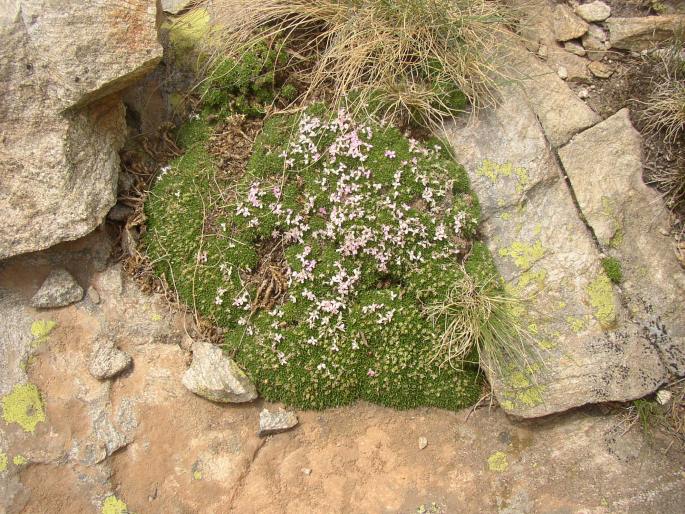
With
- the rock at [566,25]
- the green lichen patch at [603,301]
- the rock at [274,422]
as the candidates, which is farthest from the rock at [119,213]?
the rock at [566,25]

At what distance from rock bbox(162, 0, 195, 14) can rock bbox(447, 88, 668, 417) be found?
347 cm

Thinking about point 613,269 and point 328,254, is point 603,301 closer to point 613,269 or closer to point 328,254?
point 613,269

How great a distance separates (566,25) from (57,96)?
17.9 ft

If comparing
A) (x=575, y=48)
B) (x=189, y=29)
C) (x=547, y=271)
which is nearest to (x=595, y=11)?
(x=575, y=48)

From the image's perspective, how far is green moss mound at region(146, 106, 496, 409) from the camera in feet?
17.7

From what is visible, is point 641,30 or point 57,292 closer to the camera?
point 57,292

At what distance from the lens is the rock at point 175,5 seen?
258 inches

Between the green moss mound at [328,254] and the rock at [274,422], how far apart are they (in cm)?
16

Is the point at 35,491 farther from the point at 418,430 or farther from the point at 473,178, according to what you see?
the point at 473,178

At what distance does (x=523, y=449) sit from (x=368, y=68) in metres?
4.12

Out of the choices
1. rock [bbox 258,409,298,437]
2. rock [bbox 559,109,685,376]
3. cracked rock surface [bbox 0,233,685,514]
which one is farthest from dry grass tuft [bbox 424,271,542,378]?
rock [bbox 258,409,298,437]

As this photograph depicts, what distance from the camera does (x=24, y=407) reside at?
199 inches

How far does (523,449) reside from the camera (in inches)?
206

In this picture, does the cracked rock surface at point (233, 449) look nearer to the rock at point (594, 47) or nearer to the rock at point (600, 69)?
the rock at point (600, 69)
